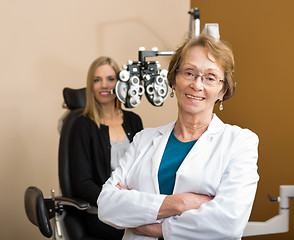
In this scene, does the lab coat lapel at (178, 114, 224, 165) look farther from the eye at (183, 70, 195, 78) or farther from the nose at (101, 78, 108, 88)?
the nose at (101, 78, 108, 88)

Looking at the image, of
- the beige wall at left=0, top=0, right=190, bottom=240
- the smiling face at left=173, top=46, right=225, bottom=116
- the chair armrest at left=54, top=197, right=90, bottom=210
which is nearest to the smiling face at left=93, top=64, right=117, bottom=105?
the chair armrest at left=54, top=197, right=90, bottom=210

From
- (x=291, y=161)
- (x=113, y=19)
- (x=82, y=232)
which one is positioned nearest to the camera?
(x=82, y=232)

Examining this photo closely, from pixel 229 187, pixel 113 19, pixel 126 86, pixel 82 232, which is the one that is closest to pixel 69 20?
pixel 113 19

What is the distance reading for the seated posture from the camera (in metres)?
2.23

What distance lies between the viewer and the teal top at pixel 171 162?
4.82ft

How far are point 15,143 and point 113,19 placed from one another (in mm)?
1181

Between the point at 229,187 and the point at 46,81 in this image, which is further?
the point at 46,81

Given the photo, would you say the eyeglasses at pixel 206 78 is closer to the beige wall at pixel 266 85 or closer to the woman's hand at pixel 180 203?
the woman's hand at pixel 180 203

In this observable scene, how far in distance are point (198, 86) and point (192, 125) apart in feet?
0.51

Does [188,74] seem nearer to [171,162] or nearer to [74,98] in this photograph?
[171,162]

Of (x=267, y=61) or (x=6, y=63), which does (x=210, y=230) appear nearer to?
(x=267, y=61)

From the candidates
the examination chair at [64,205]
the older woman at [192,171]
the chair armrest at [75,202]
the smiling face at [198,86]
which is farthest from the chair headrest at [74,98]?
the smiling face at [198,86]

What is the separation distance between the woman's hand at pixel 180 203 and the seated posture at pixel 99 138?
2.76ft

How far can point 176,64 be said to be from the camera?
1.55 meters
